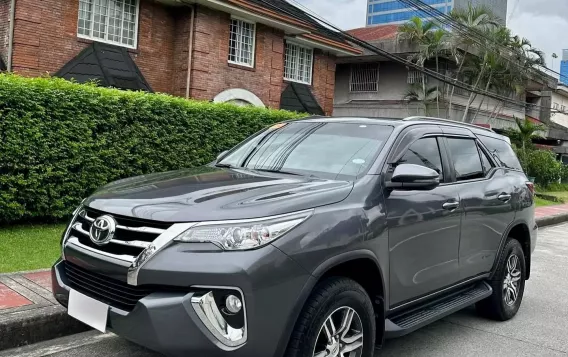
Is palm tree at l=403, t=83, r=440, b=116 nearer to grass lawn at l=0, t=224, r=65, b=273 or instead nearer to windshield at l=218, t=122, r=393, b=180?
grass lawn at l=0, t=224, r=65, b=273

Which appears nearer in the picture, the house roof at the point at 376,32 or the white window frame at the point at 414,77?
the white window frame at the point at 414,77

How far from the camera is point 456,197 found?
433cm

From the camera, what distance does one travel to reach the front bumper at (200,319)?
2.64 meters

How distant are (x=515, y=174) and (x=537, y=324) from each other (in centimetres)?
151

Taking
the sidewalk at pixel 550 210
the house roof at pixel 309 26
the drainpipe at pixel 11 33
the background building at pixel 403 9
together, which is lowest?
the sidewalk at pixel 550 210

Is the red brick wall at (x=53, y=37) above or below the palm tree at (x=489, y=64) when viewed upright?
below

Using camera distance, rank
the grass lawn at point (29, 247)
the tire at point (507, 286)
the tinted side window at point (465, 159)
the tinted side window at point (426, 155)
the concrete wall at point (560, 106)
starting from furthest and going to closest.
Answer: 1. the concrete wall at point (560, 106)
2. the grass lawn at point (29, 247)
3. the tire at point (507, 286)
4. the tinted side window at point (465, 159)
5. the tinted side window at point (426, 155)

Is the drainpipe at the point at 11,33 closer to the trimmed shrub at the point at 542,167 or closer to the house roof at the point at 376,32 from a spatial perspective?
the house roof at the point at 376,32

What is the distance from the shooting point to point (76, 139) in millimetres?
7707

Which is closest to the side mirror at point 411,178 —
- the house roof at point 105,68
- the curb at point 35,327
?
the curb at point 35,327

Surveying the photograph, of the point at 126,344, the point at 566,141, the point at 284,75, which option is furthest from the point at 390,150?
the point at 566,141

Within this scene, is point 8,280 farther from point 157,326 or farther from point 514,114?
point 514,114

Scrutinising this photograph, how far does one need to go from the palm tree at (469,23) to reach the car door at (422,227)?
18.8m

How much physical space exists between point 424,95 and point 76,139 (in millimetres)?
18116
